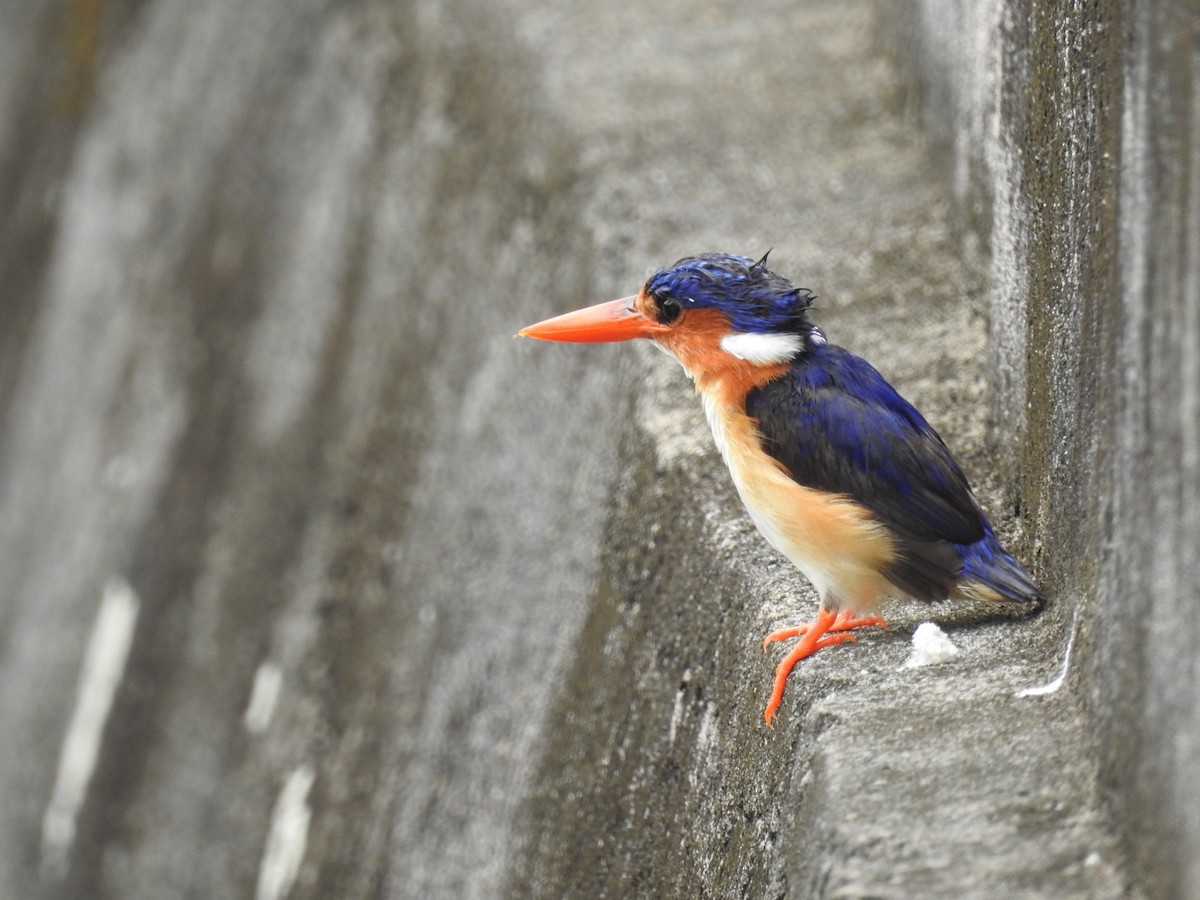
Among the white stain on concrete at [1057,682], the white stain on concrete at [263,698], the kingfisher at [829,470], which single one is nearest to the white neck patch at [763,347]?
the kingfisher at [829,470]

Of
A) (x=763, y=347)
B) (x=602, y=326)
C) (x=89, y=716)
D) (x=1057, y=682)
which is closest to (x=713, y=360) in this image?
(x=763, y=347)

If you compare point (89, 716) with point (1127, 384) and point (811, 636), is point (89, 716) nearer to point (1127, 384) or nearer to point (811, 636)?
point (811, 636)

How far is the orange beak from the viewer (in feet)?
10.2

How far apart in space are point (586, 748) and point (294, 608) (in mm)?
2096

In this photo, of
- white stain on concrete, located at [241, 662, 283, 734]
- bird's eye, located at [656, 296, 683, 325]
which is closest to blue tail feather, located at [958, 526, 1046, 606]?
bird's eye, located at [656, 296, 683, 325]

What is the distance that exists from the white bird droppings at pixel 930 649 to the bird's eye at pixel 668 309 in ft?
2.78

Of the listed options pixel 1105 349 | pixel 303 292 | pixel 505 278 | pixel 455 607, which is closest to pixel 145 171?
pixel 303 292

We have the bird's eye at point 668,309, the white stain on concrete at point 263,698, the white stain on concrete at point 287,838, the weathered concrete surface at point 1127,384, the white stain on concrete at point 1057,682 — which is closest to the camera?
the weathered concrete surface at point 1127,384

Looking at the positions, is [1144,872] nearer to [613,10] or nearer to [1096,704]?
[1096,704]

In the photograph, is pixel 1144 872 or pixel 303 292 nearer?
pixel 1144 872

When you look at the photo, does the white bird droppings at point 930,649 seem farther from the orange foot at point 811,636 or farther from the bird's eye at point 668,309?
the bird's eye at point 668,309

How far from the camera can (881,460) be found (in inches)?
104

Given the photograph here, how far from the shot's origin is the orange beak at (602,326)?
10.2 ft

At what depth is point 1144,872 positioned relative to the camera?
1.88 metres
